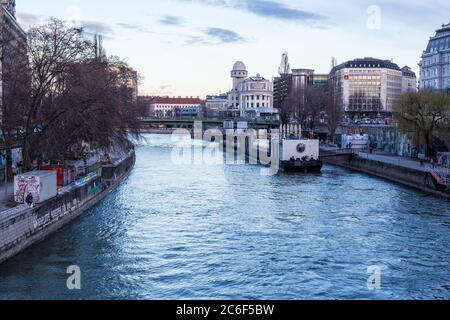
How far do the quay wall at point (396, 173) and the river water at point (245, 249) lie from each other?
116cm

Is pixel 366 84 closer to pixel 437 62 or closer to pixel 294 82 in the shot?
pixel 294 82

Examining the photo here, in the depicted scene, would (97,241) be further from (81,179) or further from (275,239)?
(81,179)

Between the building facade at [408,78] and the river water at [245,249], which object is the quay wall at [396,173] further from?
the building facade at [408,78]

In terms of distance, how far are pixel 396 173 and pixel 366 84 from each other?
12426 cm

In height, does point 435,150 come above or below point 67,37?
below

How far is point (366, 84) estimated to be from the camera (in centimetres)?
16225

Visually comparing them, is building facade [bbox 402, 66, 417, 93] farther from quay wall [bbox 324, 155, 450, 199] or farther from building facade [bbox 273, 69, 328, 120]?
quay wall [bbox 324, 155, 450, 199]

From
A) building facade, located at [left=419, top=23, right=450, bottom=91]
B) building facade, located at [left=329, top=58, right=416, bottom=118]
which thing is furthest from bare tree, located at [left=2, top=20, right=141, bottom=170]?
building facade, located at [left=329, top=58, right=416, bottom=118]

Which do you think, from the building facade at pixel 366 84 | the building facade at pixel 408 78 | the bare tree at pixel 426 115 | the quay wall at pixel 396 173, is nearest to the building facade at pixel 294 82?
the building facade at pixel 366 84

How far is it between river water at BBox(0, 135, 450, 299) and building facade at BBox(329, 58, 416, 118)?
4907 inches

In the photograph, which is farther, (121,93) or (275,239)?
(121,93)
